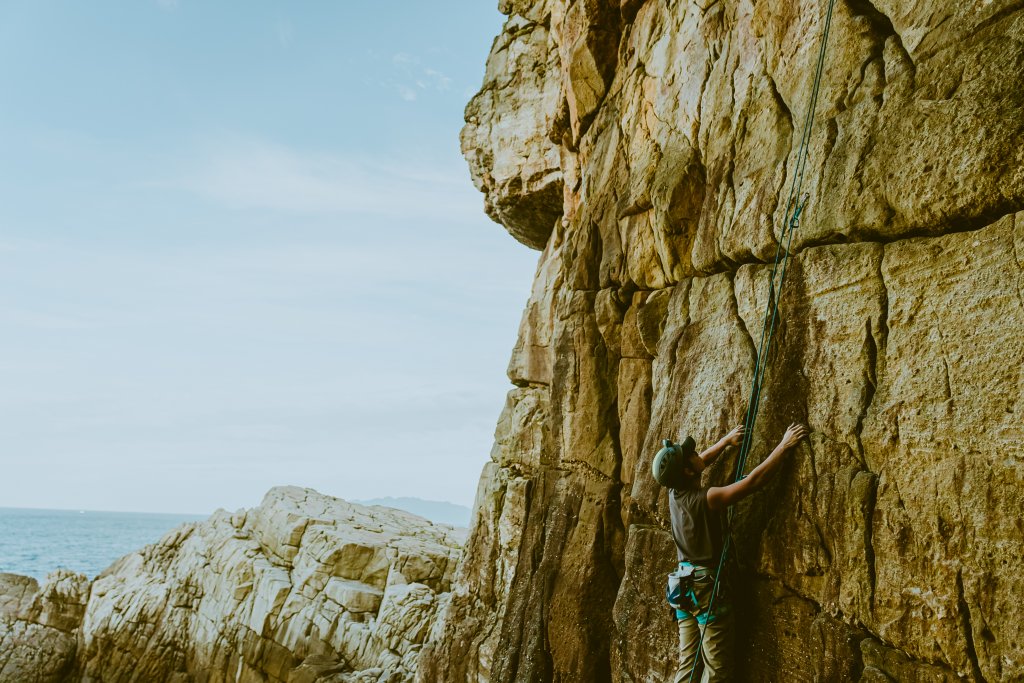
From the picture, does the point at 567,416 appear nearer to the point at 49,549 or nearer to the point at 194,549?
the point at 194,549

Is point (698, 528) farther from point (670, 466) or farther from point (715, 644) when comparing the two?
point (715, 644)

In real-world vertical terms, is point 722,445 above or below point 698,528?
above

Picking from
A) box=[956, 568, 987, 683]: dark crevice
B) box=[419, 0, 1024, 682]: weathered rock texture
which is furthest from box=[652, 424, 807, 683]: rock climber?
box=[956, 568, 987, 683]: dark crevice

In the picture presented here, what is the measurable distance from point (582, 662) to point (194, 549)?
20135mm

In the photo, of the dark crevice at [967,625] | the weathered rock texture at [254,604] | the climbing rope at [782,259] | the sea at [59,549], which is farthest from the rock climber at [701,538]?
the sea at [59,549]

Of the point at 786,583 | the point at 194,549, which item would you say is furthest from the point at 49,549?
the point at 786,583

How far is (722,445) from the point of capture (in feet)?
25.6

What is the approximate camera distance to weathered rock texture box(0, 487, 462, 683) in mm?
19250

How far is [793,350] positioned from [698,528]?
2212mm

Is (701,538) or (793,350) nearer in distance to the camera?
(701,538)

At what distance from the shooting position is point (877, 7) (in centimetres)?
745

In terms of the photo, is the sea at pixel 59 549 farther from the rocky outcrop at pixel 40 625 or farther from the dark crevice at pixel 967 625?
the dark crevice at pixel 967 625

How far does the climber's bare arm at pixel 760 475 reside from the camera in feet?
23.1

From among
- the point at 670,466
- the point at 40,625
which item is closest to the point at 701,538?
the point at 670,466
